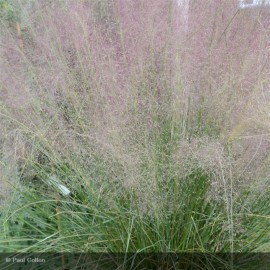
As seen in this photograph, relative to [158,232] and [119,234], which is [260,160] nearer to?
[158,232]

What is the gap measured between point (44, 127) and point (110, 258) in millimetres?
567

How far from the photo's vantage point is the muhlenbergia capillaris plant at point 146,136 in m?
1.54

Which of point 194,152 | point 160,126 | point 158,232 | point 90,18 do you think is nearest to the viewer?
point 194,152

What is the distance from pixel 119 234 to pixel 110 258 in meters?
0.09

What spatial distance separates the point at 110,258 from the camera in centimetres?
165

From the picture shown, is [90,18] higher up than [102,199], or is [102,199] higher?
[90,18]

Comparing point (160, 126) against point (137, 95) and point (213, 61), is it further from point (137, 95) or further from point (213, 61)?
point (213, 61)

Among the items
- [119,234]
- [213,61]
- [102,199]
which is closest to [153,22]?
[213,61]

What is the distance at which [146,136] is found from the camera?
1.62 metres

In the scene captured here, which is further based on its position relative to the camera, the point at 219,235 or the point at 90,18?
the point at 90,18

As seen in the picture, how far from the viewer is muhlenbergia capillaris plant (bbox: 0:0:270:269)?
154 cm

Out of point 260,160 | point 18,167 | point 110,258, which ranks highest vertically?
point 260,160

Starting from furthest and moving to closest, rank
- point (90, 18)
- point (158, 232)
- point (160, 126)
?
point (90, 18) → point (160, 126) → point (158, 232)

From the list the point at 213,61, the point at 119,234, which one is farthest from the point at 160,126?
the point at 119,234
